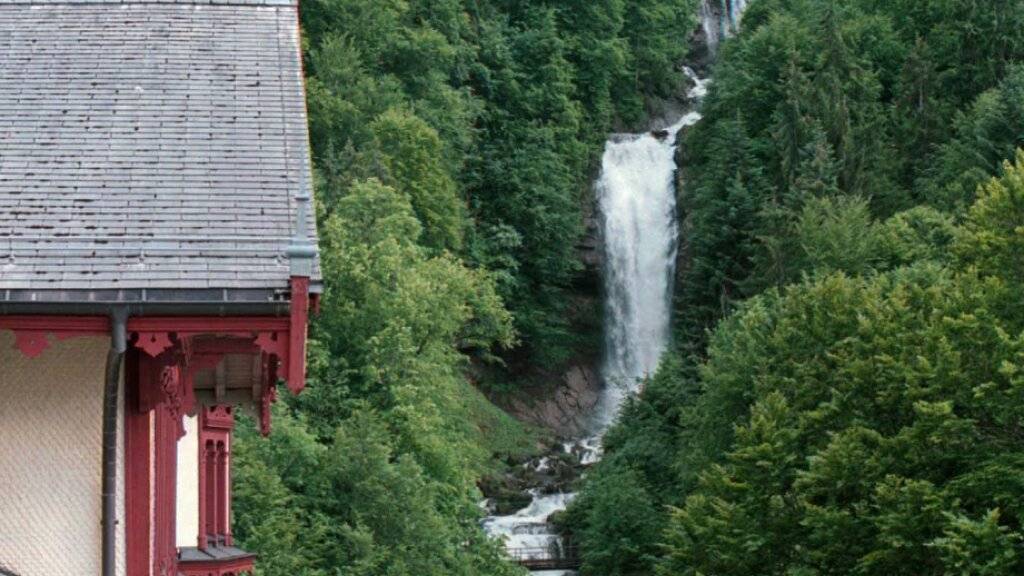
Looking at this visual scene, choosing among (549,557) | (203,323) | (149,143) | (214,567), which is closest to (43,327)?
(203,323)

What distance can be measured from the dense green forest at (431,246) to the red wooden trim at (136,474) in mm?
28341

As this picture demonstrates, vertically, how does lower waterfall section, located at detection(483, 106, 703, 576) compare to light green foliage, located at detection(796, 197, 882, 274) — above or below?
above

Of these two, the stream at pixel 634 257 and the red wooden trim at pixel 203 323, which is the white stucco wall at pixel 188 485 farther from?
the stream at pixel 634 257

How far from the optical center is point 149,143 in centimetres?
1594

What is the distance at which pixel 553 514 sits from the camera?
67.9 m

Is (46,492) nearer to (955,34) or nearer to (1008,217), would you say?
(1008,217)

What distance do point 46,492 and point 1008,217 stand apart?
108ft

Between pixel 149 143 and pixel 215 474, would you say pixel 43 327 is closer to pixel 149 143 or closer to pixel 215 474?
pixel 149 143

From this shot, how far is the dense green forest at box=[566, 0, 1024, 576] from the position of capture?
42250 millimetres

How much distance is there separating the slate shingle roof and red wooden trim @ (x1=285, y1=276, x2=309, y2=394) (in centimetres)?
26

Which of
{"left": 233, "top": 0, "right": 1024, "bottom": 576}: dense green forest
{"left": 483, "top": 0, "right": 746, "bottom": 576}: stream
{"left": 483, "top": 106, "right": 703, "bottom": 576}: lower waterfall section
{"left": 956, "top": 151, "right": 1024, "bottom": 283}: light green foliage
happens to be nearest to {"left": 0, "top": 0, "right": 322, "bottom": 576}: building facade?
{"left": 233, "top": 0, "right": 1024, "bottom": 576}: dense green forest

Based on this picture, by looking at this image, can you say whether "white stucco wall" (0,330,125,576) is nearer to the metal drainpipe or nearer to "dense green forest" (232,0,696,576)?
the metal drainpipe

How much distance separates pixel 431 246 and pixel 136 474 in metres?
55.6

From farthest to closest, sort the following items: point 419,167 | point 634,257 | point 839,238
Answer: point 634,257 → point 419,167 → point 839,238
